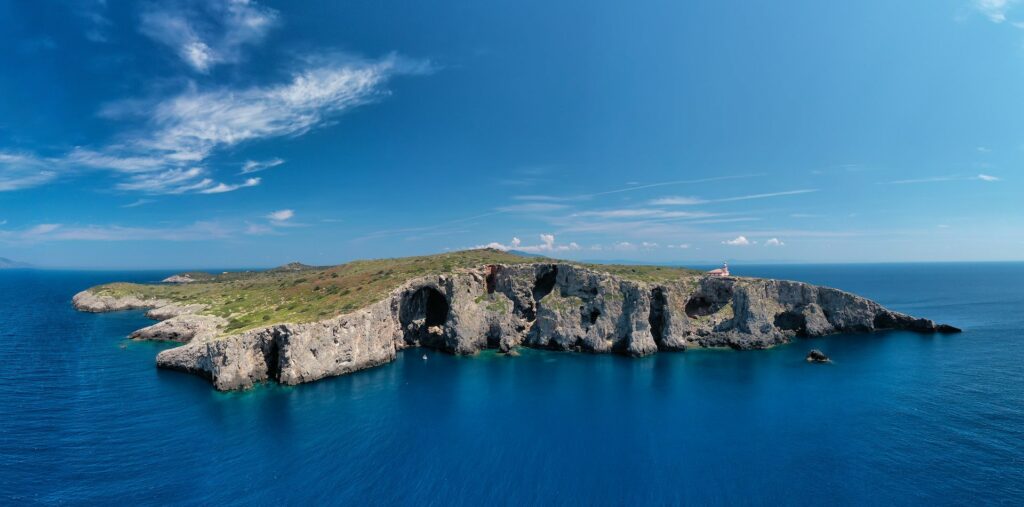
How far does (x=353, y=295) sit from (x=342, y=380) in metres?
15.2

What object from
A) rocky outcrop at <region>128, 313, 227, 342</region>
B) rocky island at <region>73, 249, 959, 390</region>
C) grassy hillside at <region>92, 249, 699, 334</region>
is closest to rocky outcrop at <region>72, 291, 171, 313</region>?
grassy hillside at <region>92, 249, 699, 334</region>

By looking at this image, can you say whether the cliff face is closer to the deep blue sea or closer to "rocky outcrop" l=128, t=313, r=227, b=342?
"rocky outcrop" l=128, t=313, r=227, b=342

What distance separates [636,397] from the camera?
154ft

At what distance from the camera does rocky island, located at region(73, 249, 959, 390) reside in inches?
2178

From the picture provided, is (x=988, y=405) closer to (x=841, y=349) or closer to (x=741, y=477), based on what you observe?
(x=841, y=349)

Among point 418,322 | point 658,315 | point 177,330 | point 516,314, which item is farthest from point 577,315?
point 177,330

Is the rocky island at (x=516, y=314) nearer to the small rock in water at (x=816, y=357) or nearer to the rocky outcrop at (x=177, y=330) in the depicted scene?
the rocky outcrop at (x=177, y=330)

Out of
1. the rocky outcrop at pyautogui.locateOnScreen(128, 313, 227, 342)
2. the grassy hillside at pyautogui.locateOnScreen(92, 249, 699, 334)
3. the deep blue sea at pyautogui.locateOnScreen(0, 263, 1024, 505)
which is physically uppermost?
the grassy hillside at pyautogui.locateOnScreen(92, 249, 699, 334)

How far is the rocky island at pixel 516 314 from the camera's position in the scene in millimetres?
55312

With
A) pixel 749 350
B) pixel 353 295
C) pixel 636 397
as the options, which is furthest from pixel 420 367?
pixel 749 350

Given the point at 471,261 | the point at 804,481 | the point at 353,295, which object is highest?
the point at 471,261

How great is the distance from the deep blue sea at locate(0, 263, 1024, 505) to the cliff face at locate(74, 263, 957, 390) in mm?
6027

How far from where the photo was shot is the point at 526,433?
124 feet

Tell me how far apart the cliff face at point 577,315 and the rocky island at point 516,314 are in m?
0.17
